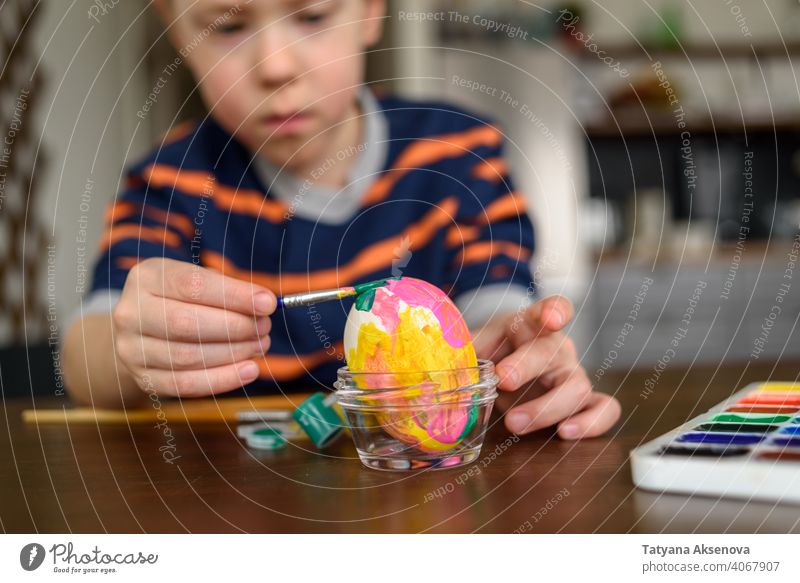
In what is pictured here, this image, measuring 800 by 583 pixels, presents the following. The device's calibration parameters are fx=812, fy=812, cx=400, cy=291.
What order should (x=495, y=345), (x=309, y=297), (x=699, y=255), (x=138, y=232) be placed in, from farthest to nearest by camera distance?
(x=699, y=255) → (x=138, y=232) → (x=495, y=345) → (x=309, y=297)

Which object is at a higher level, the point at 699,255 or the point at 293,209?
the point at 293,209

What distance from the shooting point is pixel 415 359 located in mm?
451

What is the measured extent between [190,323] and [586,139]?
1996 mm

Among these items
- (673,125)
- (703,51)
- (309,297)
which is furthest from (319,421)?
(703,51)

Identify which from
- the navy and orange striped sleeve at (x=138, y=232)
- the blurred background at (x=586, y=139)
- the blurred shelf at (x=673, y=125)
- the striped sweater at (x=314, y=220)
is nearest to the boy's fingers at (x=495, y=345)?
the striped sweater at (x=314, y=220)

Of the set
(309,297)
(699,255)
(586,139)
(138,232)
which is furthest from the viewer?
(586,139)

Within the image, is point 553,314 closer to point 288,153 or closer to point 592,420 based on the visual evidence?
point 592,420

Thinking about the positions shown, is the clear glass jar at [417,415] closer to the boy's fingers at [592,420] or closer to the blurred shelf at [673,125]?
the boy's fingers at [592,420]

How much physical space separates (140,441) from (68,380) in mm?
256

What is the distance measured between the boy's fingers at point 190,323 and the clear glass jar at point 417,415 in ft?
0.27

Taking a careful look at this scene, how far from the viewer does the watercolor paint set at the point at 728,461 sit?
1.16 feet

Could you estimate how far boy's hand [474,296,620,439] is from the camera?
492 millimetres

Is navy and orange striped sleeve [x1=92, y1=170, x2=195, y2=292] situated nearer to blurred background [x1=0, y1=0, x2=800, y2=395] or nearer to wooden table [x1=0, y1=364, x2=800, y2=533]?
wooden table [x1=0, y1=364, x2=800, y2=533]
